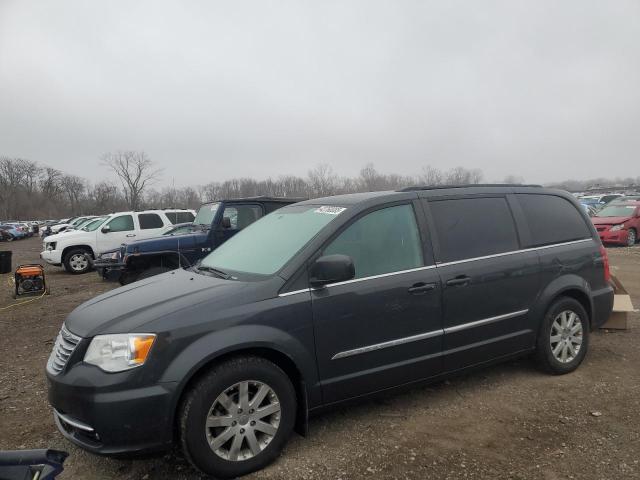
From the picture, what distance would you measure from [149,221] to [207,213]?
19.7 feet

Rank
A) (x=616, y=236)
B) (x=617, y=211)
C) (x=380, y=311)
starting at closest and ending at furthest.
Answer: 1. (x=380, y=311)
2. (x=616, y=236)
3. (x=617, y=211)

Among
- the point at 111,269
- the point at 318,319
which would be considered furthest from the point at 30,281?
the point at 318,319

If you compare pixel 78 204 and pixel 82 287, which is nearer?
pixel 82 287

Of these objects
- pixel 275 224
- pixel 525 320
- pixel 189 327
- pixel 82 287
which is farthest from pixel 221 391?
pixel 82 287

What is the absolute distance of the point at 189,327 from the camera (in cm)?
283

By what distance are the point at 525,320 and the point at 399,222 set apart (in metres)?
1.51

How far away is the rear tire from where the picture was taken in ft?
→ 46.3

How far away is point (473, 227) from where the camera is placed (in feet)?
13.2

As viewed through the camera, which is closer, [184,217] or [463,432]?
[463,432]

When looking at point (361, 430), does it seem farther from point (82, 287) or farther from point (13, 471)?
point (82, 287)

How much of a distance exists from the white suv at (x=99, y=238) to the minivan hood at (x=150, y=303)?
11687 mm

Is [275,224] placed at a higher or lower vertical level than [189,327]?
higher

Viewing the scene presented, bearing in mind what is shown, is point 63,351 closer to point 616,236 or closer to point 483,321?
point 483,321

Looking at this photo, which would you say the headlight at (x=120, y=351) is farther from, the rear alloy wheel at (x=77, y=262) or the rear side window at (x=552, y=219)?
the rear alloy wheel at (x=77, y=262)
